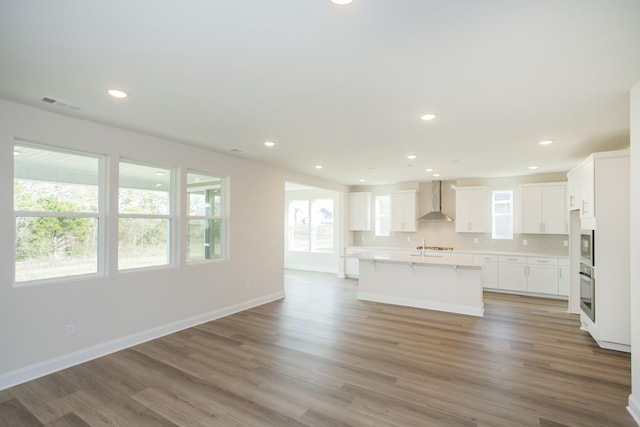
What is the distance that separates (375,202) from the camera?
30.4ft

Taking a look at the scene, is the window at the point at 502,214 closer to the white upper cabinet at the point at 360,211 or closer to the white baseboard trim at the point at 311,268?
the white upper cabinet at the point at 360,211

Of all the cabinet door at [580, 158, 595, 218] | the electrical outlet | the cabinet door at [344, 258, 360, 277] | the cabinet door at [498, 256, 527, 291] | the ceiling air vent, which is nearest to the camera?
the ceiling air vent

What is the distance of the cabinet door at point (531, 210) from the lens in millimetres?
6922

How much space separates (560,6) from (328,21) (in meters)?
1.20

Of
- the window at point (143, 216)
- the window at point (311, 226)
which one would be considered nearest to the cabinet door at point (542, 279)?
the window at point (311, 226)

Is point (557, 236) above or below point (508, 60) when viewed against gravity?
below

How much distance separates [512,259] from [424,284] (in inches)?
103

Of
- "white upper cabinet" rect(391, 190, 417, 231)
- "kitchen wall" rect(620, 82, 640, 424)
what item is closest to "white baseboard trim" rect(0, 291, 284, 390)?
"kitchen wall" rect(620, 82, 640, 424)

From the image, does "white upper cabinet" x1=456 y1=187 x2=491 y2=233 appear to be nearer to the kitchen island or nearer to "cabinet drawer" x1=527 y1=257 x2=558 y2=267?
"cabinet drawer" x1=527 y1=257 x2=558 y2=267

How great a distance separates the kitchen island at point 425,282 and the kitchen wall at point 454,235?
211 cm

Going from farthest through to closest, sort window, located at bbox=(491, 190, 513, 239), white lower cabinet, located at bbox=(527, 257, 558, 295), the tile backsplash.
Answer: window, located at bbox=(491, 190, 513, 239) < the tile backsplash < white lower cabinet, located at bbox=(527, 257, 558, 295)

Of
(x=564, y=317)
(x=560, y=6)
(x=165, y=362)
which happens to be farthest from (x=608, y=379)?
(x=165, y=362)

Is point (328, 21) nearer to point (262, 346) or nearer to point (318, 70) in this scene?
point (318, 70)

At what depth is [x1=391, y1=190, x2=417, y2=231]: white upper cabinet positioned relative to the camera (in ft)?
27.7
